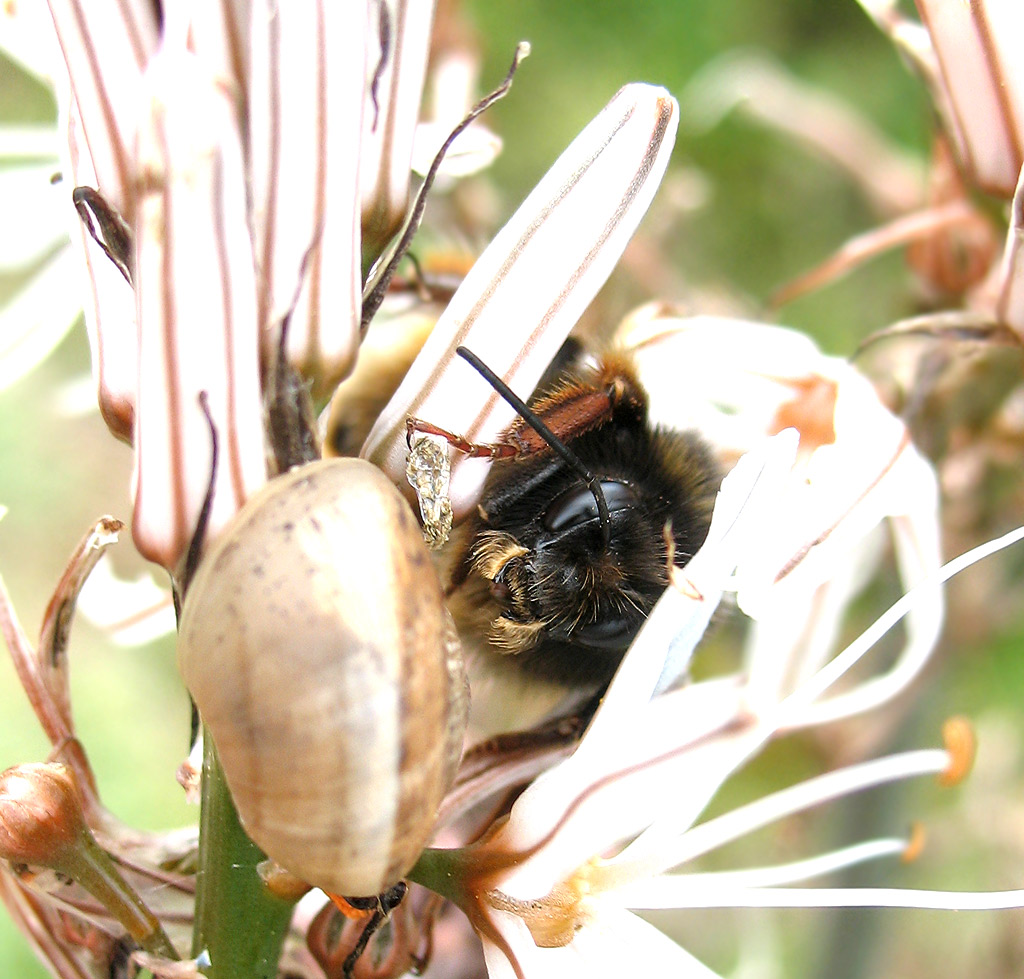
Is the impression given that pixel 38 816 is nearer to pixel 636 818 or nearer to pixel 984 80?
pixel 636 818

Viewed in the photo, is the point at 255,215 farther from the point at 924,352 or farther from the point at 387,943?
the point at 924,352

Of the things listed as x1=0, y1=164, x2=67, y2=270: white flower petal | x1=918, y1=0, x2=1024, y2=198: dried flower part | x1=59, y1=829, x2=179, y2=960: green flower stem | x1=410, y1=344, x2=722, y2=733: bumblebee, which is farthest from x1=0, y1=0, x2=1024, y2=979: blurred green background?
x1=59, y1=829, x2=179, y2=960: green flower stem

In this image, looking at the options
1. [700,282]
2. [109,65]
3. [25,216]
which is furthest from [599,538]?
[700,282]

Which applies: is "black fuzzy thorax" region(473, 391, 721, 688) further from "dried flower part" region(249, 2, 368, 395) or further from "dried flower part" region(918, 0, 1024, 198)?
"dried flower part" region(918, 0, 1024, 198)

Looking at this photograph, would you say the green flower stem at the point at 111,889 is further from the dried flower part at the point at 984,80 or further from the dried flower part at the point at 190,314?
the dried flower part at the point at 984,80

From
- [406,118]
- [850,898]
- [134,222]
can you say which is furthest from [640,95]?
[850,898]

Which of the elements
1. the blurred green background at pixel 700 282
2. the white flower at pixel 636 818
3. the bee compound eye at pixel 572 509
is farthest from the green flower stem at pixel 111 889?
the blurred green background at pixel 700 282
